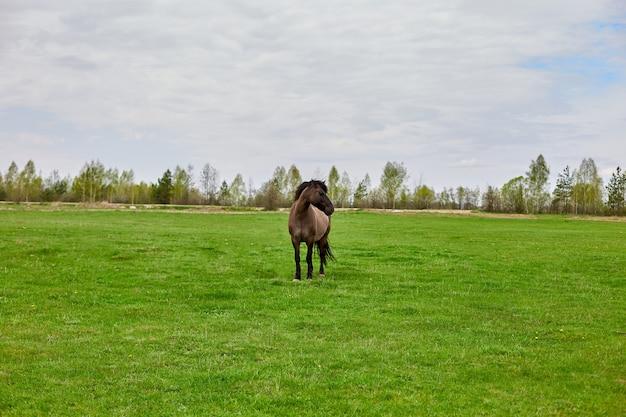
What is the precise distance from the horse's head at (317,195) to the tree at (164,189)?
105282mm

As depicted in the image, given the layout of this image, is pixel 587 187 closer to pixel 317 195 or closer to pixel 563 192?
pixel 563 192

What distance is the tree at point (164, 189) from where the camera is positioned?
392 ft

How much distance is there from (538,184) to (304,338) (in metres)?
→ 104

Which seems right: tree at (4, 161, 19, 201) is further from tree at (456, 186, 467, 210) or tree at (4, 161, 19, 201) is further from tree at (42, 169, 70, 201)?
tree at (456, 186, 467, 210)

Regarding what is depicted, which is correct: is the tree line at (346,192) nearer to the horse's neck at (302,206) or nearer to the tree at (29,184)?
the tree at (29,184)

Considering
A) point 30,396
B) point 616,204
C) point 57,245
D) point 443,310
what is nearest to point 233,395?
point 30,396

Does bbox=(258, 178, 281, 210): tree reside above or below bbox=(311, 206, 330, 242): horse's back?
above

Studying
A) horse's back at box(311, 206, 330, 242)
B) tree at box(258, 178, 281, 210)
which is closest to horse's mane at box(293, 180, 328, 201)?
horse's back at box(311, 206, 330, 242)

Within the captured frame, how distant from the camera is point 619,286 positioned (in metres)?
18.3

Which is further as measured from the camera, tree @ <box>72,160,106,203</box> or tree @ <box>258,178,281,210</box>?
tree @ <box>72,160,106,203</box>

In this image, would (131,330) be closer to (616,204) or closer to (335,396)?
(335,396)

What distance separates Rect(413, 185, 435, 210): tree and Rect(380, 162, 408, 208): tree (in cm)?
900

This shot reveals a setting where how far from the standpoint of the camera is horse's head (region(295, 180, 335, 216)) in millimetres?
18031

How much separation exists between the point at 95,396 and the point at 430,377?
467 centimetres
